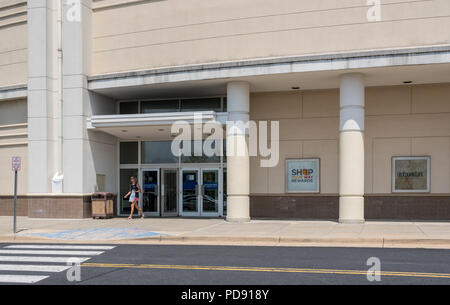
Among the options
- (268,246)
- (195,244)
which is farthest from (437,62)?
(195,244)

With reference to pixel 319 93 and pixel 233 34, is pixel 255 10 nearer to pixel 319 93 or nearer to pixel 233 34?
pixel 233 34

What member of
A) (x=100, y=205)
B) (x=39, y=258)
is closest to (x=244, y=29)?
(x=100, y=205)

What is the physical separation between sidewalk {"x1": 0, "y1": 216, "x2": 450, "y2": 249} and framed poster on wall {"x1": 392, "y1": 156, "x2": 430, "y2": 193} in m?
1.92

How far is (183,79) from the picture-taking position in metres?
18.8

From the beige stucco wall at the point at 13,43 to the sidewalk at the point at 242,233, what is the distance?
278 inches

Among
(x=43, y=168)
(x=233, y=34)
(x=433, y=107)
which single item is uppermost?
(x=233, y=34)

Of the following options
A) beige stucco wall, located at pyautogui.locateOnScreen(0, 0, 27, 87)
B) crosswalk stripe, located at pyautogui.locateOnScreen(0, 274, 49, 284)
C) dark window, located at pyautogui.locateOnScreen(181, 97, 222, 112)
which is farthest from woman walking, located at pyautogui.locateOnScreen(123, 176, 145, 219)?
crosswalk stripe, located at pyautogui.locateOnScreen(0, 274, 49, 284)

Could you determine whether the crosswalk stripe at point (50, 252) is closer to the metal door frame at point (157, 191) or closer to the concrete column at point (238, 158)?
the concrete column at point (238, 158)

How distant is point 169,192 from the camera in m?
22.4

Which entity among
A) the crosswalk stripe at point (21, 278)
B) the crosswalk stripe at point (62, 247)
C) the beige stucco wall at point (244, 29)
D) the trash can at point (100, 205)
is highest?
the beige stucco wall at point (244, 29)

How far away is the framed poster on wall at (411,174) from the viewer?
750 inches

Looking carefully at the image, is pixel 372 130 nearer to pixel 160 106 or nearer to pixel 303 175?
pixel 303 175

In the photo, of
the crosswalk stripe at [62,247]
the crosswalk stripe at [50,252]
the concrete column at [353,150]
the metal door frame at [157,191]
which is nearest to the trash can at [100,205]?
the metal door frame at [157,191]
